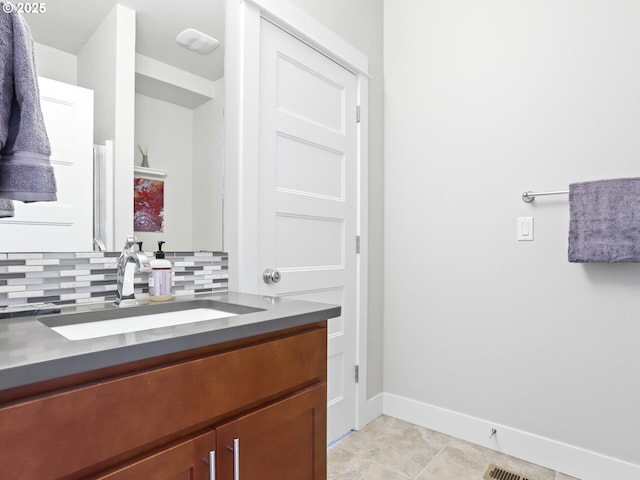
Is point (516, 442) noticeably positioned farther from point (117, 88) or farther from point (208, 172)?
point (117, 88)

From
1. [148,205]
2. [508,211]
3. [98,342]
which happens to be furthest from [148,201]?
[508,211]

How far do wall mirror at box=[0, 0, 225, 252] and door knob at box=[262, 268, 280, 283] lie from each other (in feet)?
0.74

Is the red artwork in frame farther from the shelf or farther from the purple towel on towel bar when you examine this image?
the purple towel on towel bar

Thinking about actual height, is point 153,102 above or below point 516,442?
above

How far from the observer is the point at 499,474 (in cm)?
178

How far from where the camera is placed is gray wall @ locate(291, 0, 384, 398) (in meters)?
2.29

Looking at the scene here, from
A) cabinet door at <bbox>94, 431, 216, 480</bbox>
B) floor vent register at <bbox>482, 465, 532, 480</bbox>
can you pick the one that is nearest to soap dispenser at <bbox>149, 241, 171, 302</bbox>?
cabinet door at <bbox>94, 431, 216, 480</bbox>

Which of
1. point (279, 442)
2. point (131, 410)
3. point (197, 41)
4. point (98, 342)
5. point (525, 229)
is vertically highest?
point (197, 41)

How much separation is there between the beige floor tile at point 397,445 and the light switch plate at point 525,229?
1140 millimetres

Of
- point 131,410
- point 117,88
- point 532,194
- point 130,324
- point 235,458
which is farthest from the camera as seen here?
point 532,194

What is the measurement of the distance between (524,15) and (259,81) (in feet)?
4.53

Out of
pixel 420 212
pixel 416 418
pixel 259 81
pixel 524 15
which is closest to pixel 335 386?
pixel 416 418

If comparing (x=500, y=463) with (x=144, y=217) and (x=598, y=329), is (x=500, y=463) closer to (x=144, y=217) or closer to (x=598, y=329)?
(x=598, y=329)

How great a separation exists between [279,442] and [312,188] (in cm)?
124
